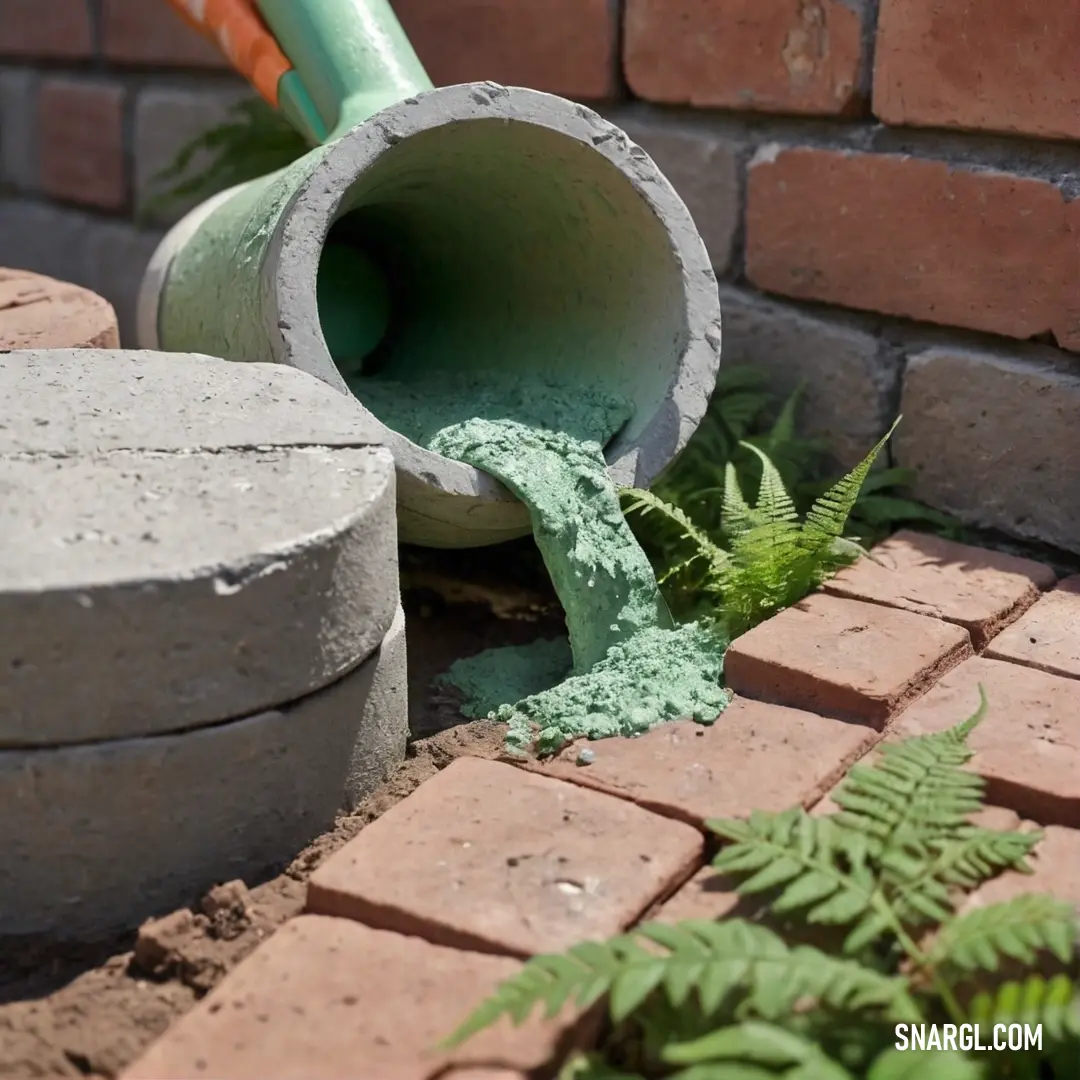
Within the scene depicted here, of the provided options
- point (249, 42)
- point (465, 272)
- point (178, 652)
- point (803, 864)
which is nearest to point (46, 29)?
point (249, 42)

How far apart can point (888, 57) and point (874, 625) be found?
42.6 inches

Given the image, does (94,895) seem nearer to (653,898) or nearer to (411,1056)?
(411,1056)

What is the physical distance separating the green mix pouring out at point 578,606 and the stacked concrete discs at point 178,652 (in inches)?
12.3

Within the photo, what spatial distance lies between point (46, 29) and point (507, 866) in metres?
3.65

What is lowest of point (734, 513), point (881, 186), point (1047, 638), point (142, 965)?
point (142, 965)

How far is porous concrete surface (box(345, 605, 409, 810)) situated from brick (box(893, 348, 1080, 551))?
47.9 inches

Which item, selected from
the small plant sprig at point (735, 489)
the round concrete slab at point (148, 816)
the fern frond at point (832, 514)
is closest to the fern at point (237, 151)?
the small plant sprig at point (735, 489)

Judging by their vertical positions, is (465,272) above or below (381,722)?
above

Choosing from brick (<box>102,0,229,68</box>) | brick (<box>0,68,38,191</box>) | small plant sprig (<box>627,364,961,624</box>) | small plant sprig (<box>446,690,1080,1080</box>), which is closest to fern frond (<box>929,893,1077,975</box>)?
small plant sprig (<box>446,690,1080,1080</box>)

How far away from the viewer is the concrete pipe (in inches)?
82.3

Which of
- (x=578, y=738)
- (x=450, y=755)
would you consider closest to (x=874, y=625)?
(x=578, y=738)

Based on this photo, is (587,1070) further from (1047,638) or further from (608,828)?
(1047,638)

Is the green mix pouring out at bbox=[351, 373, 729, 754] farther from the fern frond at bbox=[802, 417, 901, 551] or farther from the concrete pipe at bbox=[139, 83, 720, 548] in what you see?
the fern frond at bbox=[802, 417, 901, 551]

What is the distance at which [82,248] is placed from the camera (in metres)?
4.38
